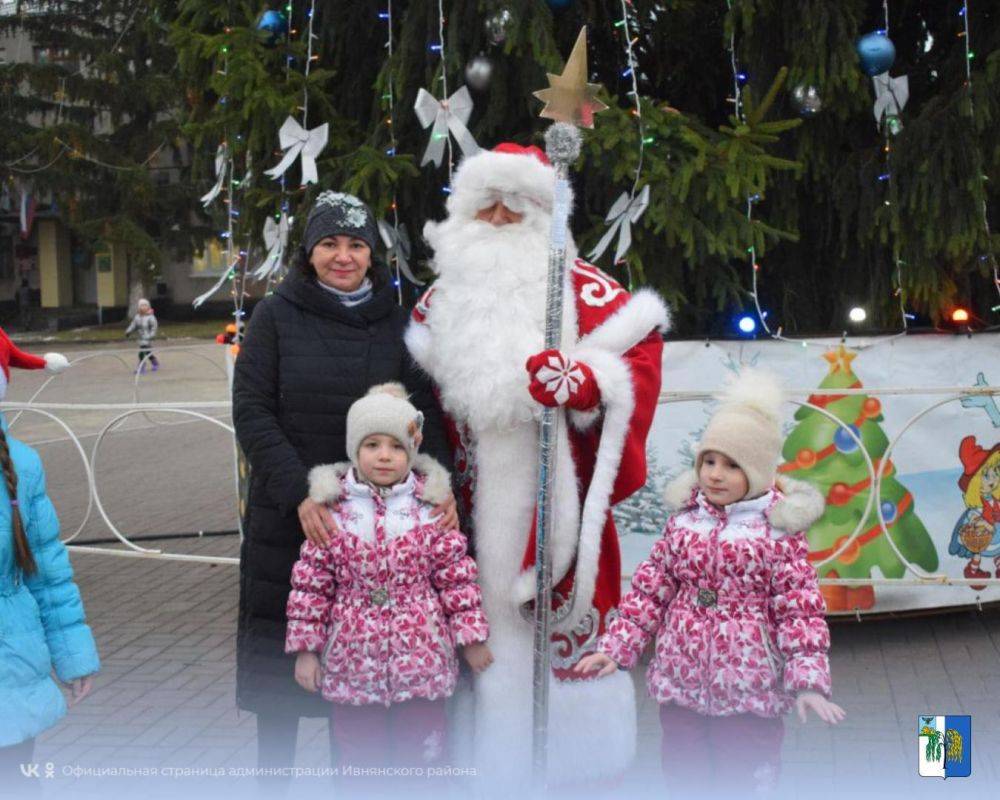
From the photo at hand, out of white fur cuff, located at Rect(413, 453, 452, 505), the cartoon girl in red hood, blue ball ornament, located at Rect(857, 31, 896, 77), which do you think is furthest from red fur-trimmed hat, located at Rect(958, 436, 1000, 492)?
white fur cuff, located at Rect(413, 453, 452, 505)

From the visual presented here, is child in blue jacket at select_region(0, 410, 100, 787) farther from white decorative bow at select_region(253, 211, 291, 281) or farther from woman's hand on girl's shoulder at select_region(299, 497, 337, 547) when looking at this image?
white decorative bow at select_region(253, 211, 291, 281)

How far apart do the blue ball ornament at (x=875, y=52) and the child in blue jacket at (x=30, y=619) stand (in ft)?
13.8

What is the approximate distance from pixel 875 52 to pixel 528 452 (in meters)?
3.20

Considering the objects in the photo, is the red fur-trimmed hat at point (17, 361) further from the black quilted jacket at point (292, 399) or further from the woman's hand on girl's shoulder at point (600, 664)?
the woman's hand on girl's shoulder at point (600, 664)

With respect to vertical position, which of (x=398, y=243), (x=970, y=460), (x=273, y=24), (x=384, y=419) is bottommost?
(x=970, y=460)

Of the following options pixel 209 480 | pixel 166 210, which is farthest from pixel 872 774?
pixel 166 210

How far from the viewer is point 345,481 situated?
3258mm

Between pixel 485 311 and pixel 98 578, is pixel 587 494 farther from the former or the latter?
pixel 98 578

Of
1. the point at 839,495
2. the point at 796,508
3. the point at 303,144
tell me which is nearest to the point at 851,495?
the point at 839,495

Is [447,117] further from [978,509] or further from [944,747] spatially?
[944,747]

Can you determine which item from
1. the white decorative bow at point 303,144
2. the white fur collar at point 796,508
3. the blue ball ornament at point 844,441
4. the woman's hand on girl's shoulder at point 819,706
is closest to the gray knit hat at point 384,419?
the white fur collar at point 796,508

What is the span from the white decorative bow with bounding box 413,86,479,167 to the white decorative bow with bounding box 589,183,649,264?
706 millimetres

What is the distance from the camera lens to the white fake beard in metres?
3.33

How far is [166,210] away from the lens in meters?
33.6
